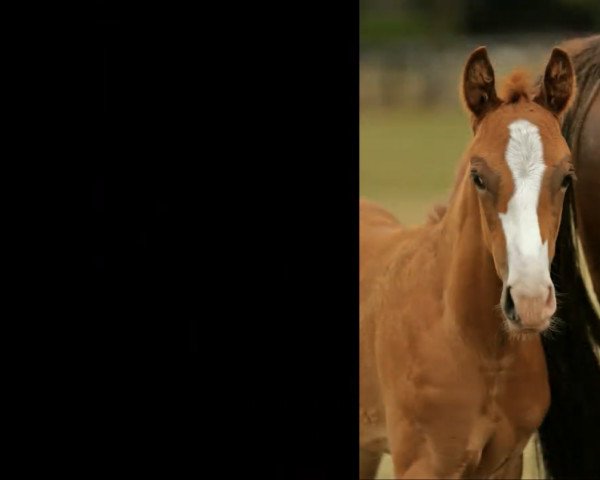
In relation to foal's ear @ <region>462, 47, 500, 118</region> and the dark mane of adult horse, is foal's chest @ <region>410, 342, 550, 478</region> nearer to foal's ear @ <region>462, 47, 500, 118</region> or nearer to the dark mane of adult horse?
the dark mane of adult horse

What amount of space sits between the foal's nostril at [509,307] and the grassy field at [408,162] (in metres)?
0.27

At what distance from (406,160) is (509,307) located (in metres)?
0.37

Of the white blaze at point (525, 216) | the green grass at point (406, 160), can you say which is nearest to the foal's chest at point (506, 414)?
the white blaze at point (525, 216)

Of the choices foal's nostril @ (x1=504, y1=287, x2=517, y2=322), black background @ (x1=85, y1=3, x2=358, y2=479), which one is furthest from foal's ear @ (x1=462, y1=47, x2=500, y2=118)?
foal's nostril @ (x1=504, y1=287, x2=517, y2=322)

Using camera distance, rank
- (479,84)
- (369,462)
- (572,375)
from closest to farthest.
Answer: (479,84), (572,375), (369,462)

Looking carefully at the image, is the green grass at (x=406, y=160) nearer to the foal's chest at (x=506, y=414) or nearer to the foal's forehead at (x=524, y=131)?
the foal's forehead at (x=524, y=131)

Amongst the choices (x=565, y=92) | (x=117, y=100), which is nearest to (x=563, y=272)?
(x=565, y=92)

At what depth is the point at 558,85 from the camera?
77.7 inches

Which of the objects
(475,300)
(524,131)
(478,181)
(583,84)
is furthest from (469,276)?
(583,84)

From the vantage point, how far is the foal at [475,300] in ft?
6.25

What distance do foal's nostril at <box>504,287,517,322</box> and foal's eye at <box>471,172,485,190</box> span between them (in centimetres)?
19

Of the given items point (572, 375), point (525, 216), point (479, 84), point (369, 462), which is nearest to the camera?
point (525, 216)

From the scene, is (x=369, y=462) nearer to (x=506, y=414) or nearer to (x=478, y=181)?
(x=506, y=414)

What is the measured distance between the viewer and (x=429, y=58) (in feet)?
6.97
